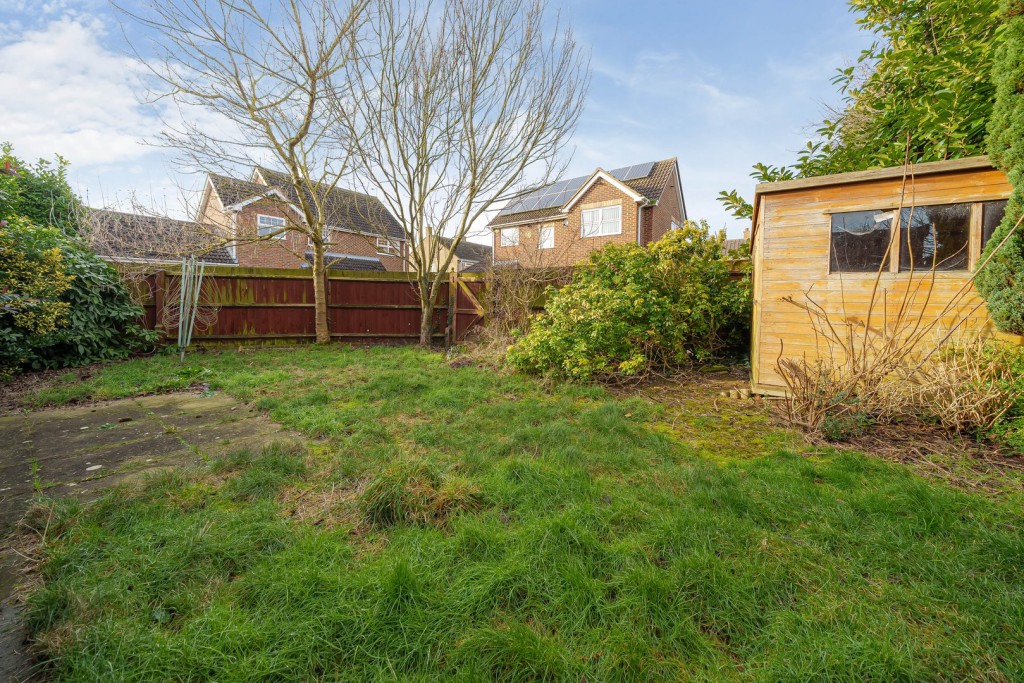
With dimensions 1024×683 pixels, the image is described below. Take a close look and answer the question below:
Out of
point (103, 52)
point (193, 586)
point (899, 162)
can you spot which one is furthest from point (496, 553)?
point (103, 52)

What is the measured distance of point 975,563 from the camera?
6.55 ft

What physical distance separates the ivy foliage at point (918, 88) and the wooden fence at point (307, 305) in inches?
289

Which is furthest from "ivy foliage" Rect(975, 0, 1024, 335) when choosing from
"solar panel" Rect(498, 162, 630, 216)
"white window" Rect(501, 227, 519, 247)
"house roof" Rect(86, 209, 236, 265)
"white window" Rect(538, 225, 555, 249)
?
"solar panel" Rect(498, 162, 630, 216)

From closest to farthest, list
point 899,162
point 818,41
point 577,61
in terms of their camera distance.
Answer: point 899,162, point 818,41, point 577,61

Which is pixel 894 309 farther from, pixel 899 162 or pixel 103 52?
pixel 103 52

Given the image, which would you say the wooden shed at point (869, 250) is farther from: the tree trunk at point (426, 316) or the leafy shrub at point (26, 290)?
the leafy shrub at point (26, 290)

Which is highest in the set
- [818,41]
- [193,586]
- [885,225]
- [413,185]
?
[818,41]

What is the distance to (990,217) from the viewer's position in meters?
4.21

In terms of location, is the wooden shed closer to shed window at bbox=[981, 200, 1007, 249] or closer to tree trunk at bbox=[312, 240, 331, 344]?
shed window at bbox=[981, 200, 1007, 249]

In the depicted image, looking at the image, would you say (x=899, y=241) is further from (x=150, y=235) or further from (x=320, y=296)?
(x=150, y=235)

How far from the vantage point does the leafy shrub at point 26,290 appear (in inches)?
A: 225

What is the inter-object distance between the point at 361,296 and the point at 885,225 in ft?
33.5

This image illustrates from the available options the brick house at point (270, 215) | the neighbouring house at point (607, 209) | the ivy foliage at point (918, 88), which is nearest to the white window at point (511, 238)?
the neighbouring house at point (607, 209)

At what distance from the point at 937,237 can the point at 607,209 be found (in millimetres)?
15347
